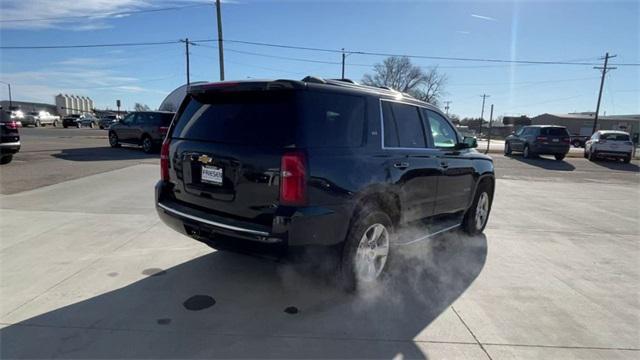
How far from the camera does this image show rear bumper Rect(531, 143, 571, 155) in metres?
19.8

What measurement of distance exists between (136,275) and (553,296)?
13.6 ft

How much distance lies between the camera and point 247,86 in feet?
10.6

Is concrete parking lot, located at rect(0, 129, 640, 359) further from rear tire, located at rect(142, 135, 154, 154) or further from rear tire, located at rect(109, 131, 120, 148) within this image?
rear tire, located at rect(109, 131, 120, 148)

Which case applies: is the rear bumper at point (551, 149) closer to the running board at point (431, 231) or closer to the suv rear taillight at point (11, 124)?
the running board at point (431, 231)

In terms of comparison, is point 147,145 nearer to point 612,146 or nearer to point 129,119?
point 129,119

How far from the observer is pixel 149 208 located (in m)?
6.54

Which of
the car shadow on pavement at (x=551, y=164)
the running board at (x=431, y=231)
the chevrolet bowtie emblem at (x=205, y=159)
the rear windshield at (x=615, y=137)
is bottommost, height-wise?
the car shadow on pavement at (x=551, y=164)

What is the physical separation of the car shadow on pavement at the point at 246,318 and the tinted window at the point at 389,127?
141 centimetres

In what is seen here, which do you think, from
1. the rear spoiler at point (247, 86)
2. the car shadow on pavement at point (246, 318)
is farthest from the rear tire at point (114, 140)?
the rear spoiler at point (247, 86)

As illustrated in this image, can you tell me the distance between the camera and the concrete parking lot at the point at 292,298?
9.30 feet

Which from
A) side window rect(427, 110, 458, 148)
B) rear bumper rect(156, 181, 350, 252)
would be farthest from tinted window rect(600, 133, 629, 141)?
rear bumper rect(156, 181, 350, 252)

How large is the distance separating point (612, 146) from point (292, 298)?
22.9m

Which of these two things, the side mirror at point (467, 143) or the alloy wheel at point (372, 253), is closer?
the alloy wheel at point (372, 253)

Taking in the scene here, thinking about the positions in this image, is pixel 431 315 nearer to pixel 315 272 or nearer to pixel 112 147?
pixel 315 272
